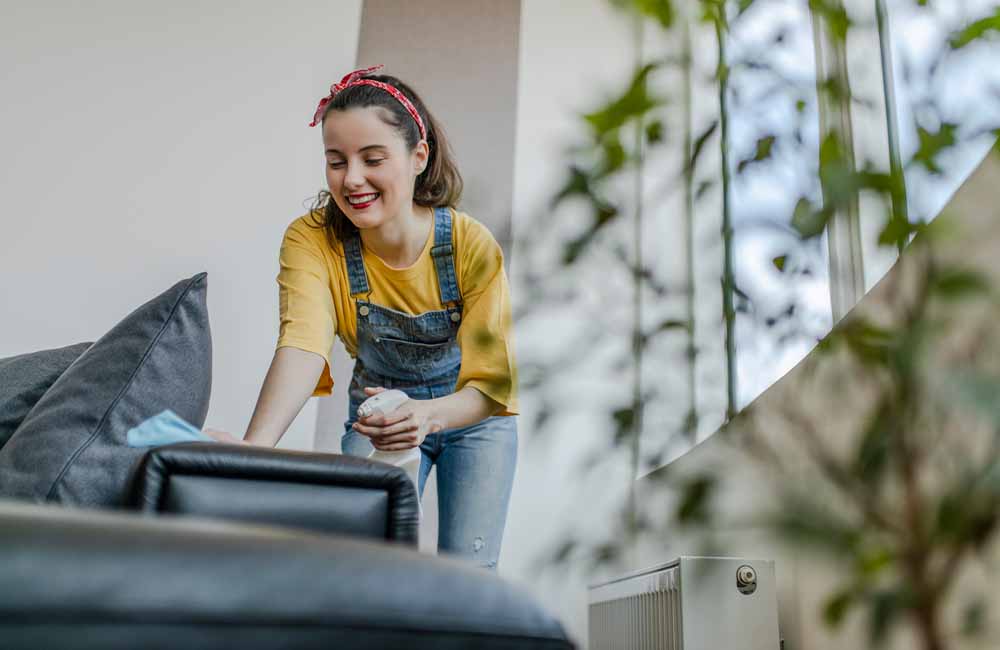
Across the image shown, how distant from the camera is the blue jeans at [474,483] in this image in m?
1.88

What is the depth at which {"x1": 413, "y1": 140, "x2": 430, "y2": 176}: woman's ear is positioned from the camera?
2174 millimetres

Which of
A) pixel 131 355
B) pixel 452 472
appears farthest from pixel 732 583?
pixel 131 355

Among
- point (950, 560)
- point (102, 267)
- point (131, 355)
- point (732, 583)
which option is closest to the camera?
point (950, 560)

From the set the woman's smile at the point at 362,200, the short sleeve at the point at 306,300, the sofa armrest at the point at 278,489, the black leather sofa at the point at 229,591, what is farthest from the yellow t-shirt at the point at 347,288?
the black leather sofa at the point at 229,591

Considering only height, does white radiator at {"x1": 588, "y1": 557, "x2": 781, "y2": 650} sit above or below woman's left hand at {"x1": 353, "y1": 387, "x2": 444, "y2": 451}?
below

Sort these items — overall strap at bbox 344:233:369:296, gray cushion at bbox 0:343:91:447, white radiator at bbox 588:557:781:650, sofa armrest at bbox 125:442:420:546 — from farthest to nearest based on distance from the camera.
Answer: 1. overall strap at bbox 344:233:369:296
2. white radiator at bbox 588:557:781:650
3. gray cushion at bbox 0:343:91:447
4. sofa armrest at bbox 125:442:420:546

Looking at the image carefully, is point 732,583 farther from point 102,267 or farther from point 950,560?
point 102,267

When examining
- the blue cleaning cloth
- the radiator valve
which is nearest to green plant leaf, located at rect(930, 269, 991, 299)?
the blue cleaning cloth

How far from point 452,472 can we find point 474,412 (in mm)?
154

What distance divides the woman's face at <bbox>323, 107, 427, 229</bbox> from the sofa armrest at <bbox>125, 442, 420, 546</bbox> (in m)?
1.08

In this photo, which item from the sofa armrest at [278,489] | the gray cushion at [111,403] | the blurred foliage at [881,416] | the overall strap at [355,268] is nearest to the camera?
the blurred foliage at [881,416]

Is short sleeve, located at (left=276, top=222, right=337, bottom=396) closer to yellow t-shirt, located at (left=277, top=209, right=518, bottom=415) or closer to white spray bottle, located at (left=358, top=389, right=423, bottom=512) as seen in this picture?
yellow t-shirt, located at (left=277, top=209, right=518, bottom=415)

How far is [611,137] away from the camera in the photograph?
0.42 meters

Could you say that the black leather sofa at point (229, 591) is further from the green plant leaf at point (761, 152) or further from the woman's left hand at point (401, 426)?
the woman's left hand at point (401, 426)
